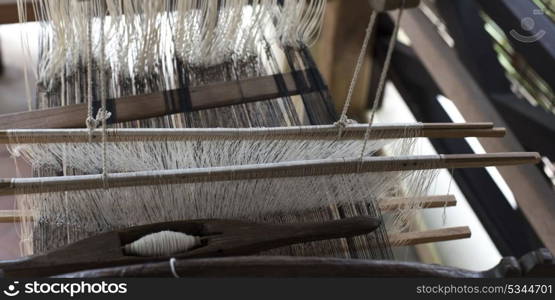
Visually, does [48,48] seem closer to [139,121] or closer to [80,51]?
[80,51]

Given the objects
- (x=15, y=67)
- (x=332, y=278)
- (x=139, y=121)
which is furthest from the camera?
(x=15, y=67)

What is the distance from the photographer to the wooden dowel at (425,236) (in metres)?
1.08

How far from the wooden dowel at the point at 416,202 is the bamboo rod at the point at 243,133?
12 cm

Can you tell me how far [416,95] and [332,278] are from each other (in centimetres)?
114

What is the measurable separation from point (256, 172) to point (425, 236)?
0.39 metres

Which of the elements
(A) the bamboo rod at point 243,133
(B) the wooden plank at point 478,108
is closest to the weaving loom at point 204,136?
(A) the bamboo rod at point 243,133

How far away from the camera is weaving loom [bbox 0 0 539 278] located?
2.95 ft

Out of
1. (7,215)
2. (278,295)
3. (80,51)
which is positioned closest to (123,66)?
(80,51)

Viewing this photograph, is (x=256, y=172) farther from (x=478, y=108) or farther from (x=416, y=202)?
(x=478, y=108)

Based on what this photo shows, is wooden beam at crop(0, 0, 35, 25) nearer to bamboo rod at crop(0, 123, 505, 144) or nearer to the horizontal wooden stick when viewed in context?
the horizontal wooden stick

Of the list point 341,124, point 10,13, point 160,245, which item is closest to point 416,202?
point 341,124

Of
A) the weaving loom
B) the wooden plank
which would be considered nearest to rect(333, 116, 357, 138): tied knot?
the weaving loom

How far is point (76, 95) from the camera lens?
116 cm

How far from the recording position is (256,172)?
88cm
